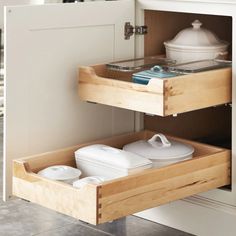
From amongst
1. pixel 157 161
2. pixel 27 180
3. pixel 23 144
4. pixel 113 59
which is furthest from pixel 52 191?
pixel 113 59

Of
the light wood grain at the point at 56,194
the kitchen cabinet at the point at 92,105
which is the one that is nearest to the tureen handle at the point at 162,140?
the kitchen cabinet at the point at 92,105

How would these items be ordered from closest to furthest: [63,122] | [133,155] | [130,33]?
[133,155] < [63,122] < [130,33]

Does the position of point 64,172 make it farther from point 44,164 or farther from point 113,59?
point 113,59

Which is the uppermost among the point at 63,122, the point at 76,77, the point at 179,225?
the point at 76,77

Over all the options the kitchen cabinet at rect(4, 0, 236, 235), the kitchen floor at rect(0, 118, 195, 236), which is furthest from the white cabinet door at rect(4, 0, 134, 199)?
the kitchen floor at rect(0, 118, 195, 236)

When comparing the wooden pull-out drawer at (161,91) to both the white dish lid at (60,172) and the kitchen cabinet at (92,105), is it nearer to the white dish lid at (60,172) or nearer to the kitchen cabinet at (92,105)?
the kitchen cabinet at (92,105)

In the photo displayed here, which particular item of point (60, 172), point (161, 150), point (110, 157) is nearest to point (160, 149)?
point (161, 150)

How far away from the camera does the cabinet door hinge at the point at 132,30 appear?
2258 millimetres

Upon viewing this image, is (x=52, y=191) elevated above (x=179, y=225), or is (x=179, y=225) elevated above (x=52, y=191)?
(x=52, y=191)

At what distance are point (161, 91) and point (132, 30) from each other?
17.7 inches

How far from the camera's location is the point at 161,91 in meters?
1.89

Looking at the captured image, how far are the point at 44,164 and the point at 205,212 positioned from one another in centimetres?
54

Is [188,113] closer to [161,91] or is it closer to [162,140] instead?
[162,140]

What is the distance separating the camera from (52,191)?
1.83m
